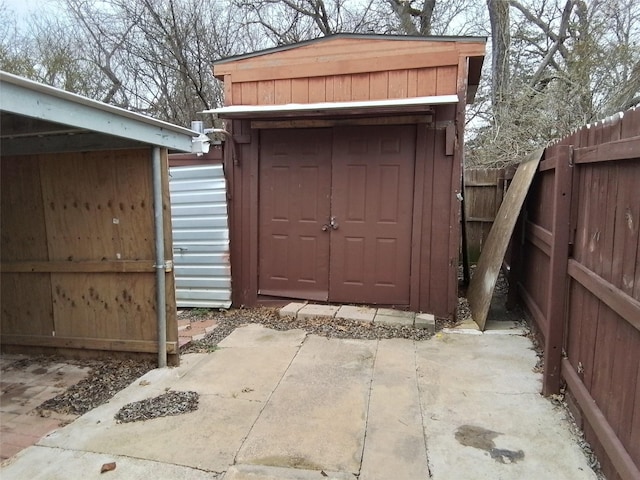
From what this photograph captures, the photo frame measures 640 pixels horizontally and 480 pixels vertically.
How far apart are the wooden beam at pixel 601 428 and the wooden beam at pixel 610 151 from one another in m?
1.32

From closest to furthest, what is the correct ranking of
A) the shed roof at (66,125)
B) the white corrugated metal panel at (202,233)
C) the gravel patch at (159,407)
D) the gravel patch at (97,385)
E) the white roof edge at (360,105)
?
1. the shed roof at (66,125)
2. the gravel patch at (159,407)
3. the gravel patch at (97,385)
4. the white roof edge at (360,105)
5. the white corrugated metal panel at (202,233)

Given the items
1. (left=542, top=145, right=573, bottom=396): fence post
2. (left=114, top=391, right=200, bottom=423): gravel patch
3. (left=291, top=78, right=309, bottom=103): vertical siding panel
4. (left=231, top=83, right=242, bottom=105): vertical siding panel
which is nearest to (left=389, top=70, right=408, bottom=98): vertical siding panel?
(left=291, top=78, right=309, bottom=103): vertical siding panel

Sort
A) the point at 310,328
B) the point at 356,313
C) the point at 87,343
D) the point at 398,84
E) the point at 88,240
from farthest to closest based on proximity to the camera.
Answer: the point at 356,313
the point at 398,84
the point at 310,328
the point at 87,343
the point at 88,240

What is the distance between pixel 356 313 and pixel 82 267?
2.79 m

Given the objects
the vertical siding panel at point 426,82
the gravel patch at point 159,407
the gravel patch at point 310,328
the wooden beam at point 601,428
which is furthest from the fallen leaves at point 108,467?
the vertical siding panel at point 426,82

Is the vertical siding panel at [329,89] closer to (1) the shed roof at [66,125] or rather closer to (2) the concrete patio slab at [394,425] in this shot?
(1) the shed roof at [66,125]

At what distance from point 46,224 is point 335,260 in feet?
9.75

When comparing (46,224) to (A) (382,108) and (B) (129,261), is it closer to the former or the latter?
(B) (129,261)

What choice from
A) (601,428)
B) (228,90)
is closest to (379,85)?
(228,90)

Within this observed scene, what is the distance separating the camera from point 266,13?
10.5 m

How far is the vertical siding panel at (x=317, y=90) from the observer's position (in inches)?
191

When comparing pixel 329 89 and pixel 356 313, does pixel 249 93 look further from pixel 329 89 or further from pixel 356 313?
pixel 356 313

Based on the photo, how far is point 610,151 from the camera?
2.12 meters

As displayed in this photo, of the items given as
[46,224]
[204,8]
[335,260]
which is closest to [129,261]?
[46,224]
